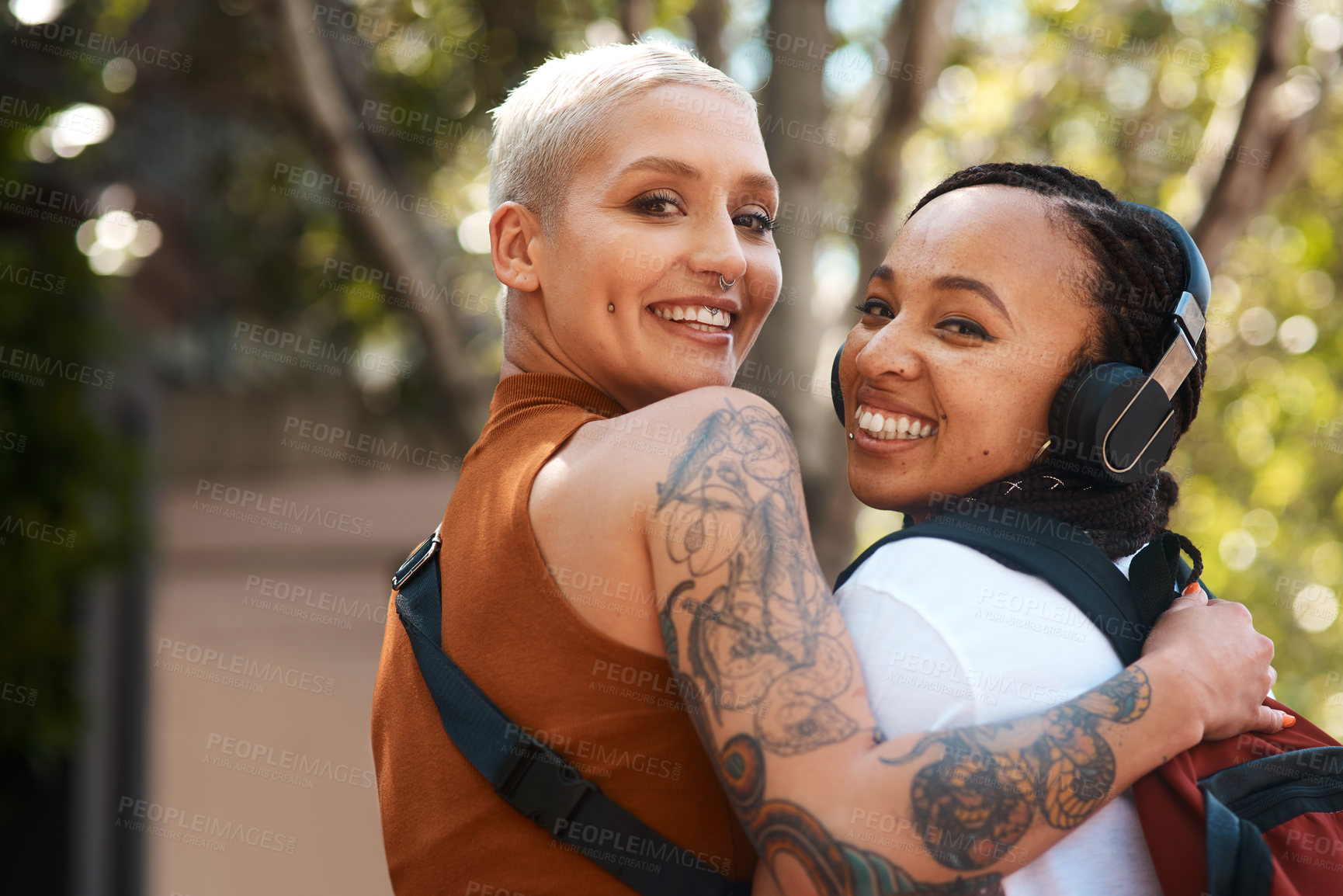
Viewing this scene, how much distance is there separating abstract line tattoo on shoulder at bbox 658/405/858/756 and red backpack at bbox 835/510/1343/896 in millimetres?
256

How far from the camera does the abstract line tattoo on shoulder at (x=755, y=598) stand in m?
1.48

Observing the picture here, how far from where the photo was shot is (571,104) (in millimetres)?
2055

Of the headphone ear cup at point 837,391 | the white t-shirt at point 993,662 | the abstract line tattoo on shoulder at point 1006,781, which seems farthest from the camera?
the headphone ear cup at point 837,391

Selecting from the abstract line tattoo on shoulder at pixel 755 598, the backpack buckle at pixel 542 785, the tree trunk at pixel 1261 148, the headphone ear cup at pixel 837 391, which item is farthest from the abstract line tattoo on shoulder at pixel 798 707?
the tree trunk at pixel 1261 148

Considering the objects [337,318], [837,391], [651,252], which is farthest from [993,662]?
[337,318]

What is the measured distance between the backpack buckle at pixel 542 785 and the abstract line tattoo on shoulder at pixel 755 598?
247 mm

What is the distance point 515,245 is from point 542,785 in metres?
1.07

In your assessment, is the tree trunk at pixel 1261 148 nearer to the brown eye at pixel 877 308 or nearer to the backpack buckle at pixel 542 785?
the brown eye at pixel 877 308

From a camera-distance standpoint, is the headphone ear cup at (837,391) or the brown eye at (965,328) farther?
the headphone ear cup at (837,391)

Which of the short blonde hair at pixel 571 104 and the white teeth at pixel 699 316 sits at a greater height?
the short blonde hair at pixel 571 104

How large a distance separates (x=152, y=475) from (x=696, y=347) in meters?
6.26

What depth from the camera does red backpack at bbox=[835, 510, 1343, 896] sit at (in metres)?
1.50

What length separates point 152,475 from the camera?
725cm

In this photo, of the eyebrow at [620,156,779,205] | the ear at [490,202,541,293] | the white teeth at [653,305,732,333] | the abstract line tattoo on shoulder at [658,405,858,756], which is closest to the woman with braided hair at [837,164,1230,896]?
the abstract line tattoo on shoulder at [658,405,858,756]
